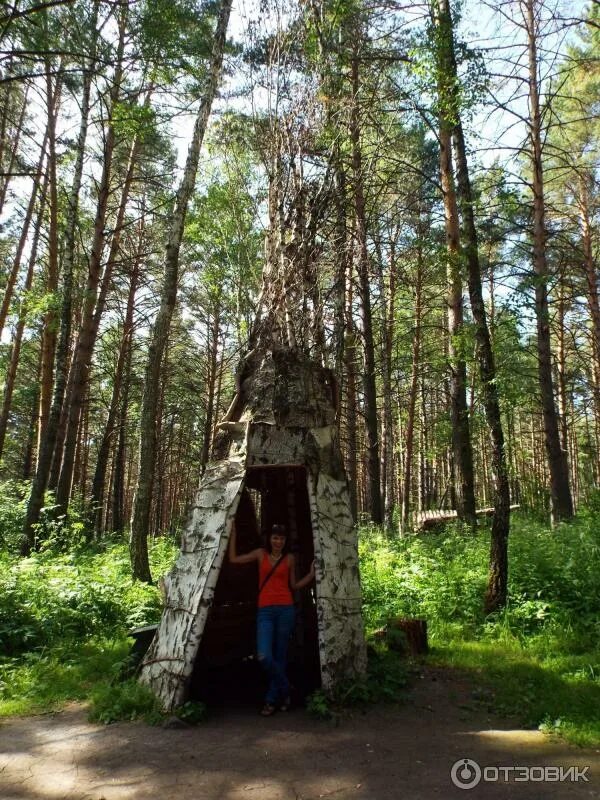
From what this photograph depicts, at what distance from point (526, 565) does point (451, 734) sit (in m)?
4.08

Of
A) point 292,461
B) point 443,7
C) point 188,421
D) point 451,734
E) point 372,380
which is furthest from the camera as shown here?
point 188,421

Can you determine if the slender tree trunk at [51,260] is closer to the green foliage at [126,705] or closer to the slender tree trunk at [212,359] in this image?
the slender tree trunk at [212,359]

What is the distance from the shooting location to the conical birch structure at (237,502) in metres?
5.09

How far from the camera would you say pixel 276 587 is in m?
5.38

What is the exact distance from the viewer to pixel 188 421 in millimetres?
27188

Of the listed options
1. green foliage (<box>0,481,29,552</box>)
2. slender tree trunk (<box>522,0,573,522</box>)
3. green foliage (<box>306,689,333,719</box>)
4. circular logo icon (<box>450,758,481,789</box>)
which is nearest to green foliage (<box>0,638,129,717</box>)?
green foliage (<box>306,689,333,719</box>)

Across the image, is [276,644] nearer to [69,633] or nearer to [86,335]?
[69,633]

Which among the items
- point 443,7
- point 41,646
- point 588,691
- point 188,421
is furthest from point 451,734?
point 188,421

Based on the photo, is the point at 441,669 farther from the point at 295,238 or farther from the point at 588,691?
the point at 295,238

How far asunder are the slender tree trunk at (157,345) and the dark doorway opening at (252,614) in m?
2.16

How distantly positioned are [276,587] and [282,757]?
1535 mm

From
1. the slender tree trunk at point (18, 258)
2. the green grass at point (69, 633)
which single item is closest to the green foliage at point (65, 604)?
the green grass at point (69, 633)

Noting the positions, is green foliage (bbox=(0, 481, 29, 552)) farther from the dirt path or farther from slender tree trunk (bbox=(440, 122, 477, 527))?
slender tree trunk (bbox=(440, 122, 477, 527))

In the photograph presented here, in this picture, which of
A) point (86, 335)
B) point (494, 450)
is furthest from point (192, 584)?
point (86, 335)
